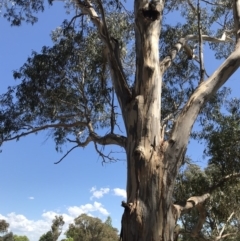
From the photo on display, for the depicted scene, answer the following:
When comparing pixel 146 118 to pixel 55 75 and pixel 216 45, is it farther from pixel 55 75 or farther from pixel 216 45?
pixel 216 45

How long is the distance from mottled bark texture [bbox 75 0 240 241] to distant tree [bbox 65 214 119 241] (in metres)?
22.1

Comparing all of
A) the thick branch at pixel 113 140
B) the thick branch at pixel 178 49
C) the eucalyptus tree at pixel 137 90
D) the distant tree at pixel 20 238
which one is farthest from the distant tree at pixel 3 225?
the thick branch at pixel 113 140

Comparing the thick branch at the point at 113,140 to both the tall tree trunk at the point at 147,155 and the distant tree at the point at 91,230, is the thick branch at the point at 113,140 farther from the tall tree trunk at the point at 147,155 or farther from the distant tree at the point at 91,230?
the distant tree at the point at 91,230

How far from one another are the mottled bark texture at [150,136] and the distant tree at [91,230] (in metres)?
22.1

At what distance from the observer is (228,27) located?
816 centimetres

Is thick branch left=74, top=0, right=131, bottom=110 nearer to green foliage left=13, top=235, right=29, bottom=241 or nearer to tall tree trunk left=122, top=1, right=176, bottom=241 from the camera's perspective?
tall tree trunk left=122, top=1, right=176, bottom=241

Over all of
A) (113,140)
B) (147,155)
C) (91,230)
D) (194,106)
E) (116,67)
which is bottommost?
(147,155)

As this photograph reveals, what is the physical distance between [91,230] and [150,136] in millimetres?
23515

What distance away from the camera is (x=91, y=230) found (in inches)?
1001

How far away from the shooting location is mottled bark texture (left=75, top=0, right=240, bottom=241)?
9.71 ft

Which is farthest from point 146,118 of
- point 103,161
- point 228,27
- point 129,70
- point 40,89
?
point 228,27

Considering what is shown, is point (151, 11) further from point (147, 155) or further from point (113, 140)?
point (147, 155)

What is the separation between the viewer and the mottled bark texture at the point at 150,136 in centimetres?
296

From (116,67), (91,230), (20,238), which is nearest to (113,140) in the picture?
(116,67)
